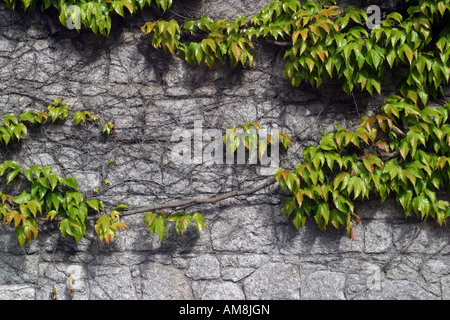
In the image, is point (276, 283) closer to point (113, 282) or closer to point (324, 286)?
point (324, 286)

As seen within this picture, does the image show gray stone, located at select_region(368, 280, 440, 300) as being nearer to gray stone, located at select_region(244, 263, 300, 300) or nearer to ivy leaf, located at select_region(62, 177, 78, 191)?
gray stone, located at select_region(244, 263, 300, 300)

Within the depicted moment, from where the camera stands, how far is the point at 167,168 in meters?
2.21

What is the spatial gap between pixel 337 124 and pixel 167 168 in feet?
3.12

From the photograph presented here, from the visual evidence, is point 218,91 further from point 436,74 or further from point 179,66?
point 436,74

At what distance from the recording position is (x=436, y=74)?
200 cm

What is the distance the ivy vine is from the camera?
2.00 m

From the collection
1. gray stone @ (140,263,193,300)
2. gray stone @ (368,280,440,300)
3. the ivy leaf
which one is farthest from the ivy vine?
gray stone @ (368,280,440,300)

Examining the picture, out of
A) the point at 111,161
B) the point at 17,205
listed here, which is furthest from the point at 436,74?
the point at 17,205

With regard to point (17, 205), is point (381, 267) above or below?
below

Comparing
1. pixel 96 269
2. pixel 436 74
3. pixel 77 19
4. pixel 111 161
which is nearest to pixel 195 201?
pixel 111 161

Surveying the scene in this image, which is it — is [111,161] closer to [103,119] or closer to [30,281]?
[103,119]

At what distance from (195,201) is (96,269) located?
67cm

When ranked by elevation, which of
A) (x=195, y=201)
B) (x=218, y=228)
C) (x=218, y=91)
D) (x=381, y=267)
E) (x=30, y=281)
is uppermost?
(x=218, y=91)

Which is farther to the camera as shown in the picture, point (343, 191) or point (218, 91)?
point (218, 91)
